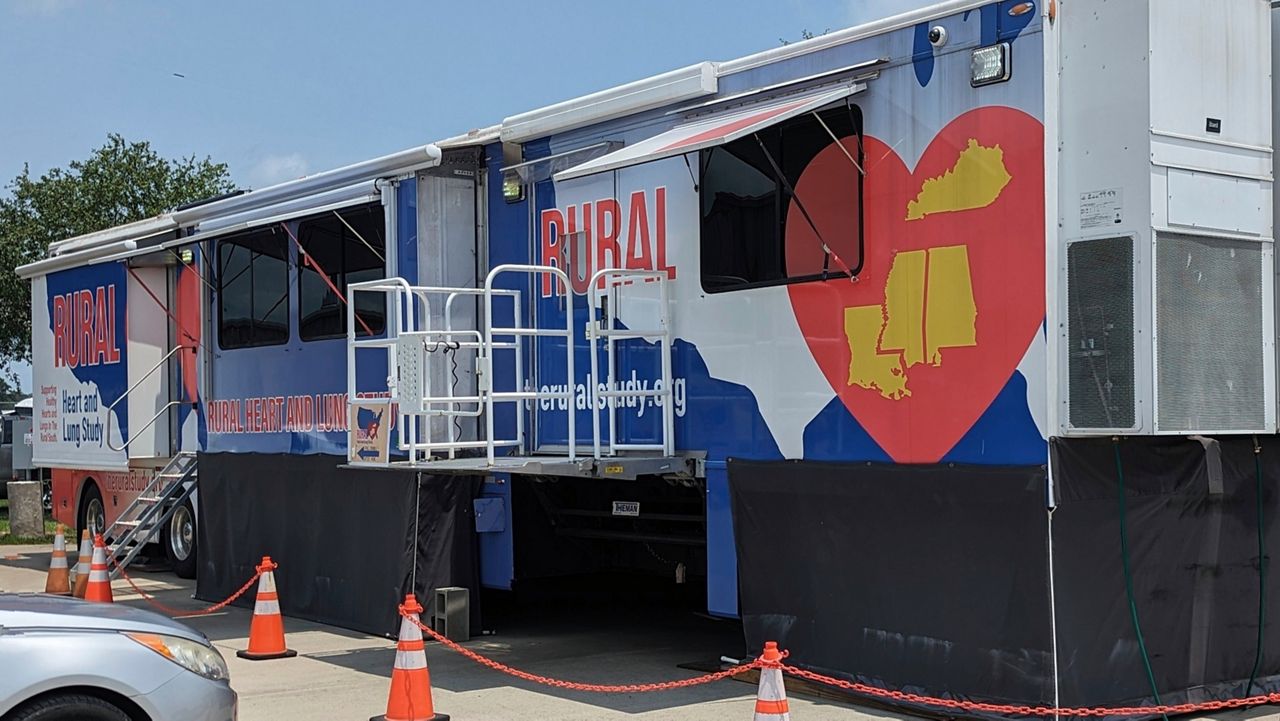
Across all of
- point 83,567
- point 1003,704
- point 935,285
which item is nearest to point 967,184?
point 935,285

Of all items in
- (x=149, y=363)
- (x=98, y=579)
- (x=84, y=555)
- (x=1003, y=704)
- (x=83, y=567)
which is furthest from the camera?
(x=149, y=363)

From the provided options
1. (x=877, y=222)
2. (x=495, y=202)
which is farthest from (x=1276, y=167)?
(x=495, y=202)

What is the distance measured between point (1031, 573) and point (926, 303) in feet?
5.04

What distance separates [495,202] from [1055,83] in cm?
472

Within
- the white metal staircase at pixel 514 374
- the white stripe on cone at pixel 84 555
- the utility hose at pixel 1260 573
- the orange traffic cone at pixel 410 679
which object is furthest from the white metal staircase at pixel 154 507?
the utility hose at pixel 1260 573

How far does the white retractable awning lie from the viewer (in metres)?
8.20

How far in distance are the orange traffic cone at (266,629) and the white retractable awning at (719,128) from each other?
3555 millimetres

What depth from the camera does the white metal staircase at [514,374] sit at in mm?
9070

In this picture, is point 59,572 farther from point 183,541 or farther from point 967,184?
point 967,184

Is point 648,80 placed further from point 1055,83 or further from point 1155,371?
point 1155,371

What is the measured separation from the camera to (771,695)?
611cm

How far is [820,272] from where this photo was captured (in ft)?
28.2

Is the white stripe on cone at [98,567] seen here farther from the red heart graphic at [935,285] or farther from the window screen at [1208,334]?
the window screen at [1208,334]

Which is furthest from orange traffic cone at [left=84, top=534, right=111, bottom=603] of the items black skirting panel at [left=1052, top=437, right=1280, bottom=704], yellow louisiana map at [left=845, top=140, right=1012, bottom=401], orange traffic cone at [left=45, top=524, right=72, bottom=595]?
Result: black skirting panel at [left=1052, top=437, right=1280, bottom=704]
